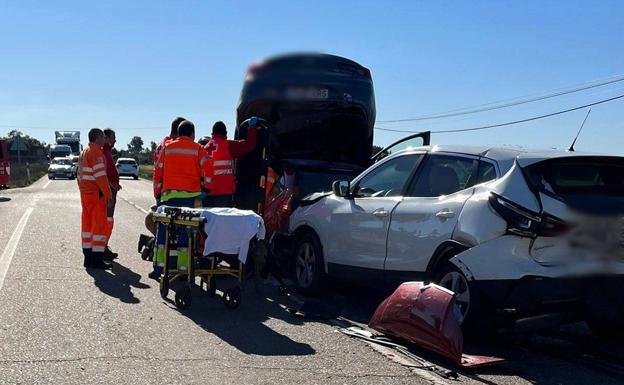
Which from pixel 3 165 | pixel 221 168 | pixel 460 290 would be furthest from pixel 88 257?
pixel 3 165

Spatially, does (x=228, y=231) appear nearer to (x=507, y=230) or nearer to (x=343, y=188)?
(x=343, y=188)

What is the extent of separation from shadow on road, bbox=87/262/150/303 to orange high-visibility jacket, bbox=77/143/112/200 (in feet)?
3.69

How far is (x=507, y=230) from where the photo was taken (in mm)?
5379

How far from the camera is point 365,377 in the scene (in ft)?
16.3

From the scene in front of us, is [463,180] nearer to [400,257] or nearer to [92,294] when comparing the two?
[400,257]

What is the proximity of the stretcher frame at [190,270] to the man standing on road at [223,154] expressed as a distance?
53.7 inches

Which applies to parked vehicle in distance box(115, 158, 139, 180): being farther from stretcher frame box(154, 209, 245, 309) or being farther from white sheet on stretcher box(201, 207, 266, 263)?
white sheet on stretcher box(201, 207, 266, 263)

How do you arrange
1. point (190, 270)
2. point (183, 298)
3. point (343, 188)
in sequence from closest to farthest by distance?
point (183, 298)
point (190, 270)
point (343, 188)

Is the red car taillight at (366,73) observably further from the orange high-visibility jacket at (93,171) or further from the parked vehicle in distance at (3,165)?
the parked vehicle in distance at (3,165)

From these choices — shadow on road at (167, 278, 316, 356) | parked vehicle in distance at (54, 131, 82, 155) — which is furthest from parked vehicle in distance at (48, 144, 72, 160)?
shadow on road at (167, 278, 316, 356)

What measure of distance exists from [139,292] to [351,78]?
424cm

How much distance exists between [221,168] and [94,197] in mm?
2038

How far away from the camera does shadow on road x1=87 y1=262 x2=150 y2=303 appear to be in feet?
25.3

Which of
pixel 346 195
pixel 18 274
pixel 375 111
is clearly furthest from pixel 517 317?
pixel 18 274
